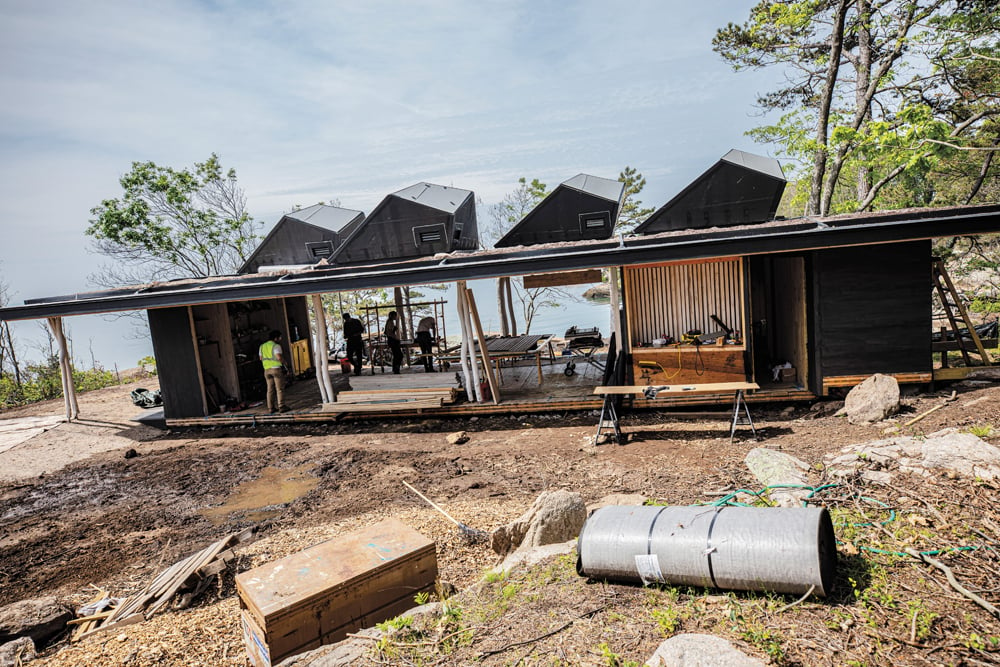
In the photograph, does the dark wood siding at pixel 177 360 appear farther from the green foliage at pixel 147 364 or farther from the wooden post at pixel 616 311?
the green foliage at pixel 147 364

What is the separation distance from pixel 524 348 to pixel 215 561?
733 centimetres

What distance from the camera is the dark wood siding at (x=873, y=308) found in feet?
29.3

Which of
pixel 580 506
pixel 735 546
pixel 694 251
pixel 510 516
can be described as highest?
pixel 694 251

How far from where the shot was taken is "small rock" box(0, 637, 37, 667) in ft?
15.6

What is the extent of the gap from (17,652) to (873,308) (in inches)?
454

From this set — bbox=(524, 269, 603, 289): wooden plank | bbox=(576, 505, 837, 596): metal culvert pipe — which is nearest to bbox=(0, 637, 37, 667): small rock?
bbox=(576, 505, 837, 596): metal culvert pipe

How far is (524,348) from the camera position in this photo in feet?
39.4

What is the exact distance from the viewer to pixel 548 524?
16.7ft

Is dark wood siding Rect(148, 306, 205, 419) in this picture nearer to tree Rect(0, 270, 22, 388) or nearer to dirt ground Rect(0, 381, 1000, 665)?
dirt ground Rect(0, 381, 1000, 665)

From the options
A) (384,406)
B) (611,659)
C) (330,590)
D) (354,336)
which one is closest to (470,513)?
(330,590)

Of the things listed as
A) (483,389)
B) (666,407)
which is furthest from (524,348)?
(666,407)

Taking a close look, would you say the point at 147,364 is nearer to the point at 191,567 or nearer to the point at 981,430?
the point at 191,567

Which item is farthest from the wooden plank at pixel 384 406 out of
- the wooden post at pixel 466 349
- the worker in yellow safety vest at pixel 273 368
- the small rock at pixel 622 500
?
the small rock at pixel 622 500

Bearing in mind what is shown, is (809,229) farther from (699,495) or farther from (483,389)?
(483,389)
